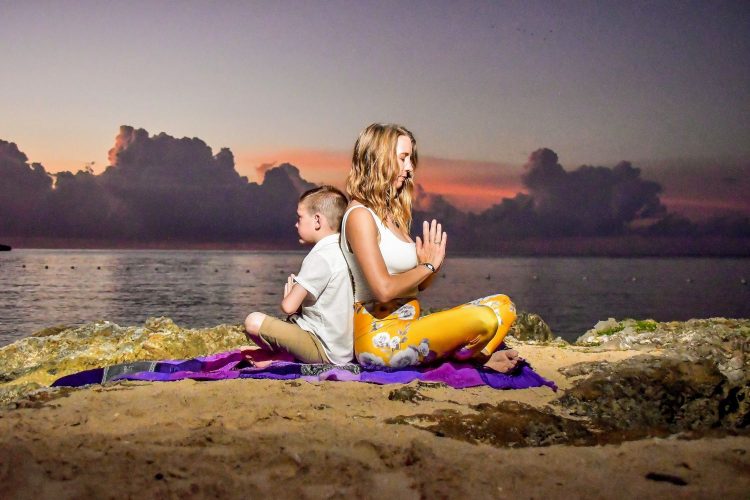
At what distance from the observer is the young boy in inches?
233

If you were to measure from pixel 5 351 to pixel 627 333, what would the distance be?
908cm

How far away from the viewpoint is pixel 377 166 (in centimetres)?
565

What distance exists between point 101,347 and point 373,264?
15.1ft

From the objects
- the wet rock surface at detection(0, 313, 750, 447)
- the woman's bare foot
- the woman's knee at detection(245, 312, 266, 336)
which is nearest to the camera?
the wet rock surface at detection(0, 313, 750, 447)

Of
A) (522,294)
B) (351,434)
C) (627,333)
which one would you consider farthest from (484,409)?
(522,294)

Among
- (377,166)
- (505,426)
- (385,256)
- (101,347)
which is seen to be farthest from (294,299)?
(101,347)

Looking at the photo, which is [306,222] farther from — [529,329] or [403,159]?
[529,329]

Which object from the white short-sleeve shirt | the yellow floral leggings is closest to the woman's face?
the white short-sleeve shirt

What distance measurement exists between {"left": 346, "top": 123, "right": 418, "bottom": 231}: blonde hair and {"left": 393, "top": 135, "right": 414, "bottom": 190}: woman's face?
0.03m

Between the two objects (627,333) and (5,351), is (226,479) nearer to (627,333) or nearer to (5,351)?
(5,351)

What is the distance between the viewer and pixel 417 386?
5.65m

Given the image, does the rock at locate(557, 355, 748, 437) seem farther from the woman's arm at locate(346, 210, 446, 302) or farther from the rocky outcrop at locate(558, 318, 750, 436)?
the woman's arm at locate(346, 210, 446, 302)

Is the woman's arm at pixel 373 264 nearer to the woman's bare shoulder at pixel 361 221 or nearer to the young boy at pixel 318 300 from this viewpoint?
the woman's bare shoulder at pixel 361 221

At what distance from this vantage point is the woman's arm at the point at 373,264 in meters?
5.38
